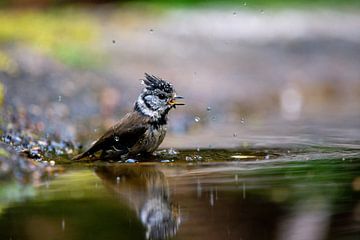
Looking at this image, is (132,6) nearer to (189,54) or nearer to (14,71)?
(189,54)

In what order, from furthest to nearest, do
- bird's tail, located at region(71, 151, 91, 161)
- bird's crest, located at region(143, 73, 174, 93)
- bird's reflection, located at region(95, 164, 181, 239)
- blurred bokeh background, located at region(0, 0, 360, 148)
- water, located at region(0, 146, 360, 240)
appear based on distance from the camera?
1. blurred bokeh background, located at region(0, 0, 360, 148)
2. bird's crest, located at region(143, 73, 174, 93)
3. bird's tail, located at region(71, 151, 91, 161)
4. bird's reflection, located at region(95, 164, 181, 239)
5. water, located at region(0, 146, 360, 240)

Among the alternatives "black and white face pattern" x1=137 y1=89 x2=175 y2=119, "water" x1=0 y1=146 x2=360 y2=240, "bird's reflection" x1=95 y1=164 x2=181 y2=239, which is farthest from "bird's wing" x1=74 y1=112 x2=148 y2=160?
"bird's reflection" x1=95 y1=164 x2=181 y2=239

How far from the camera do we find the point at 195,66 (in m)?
15.4

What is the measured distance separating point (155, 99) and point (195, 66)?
722cm

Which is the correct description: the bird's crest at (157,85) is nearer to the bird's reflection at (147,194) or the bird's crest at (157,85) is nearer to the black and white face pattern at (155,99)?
the black and white face pattern at (155,99)

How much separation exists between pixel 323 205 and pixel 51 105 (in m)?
7.02

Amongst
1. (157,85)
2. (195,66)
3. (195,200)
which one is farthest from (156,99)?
(195,66)

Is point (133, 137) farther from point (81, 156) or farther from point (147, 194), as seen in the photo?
point (147, 194)

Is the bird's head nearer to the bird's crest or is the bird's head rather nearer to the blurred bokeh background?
the bird's crest

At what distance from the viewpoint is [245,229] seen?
4.60 m

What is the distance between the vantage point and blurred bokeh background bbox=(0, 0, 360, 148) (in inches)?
422

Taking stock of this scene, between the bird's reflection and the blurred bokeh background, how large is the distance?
1928mm

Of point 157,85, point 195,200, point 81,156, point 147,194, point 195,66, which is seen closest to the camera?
point 195,200

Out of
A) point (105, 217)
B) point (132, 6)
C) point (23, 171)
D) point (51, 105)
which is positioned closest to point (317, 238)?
point (105, 217)
